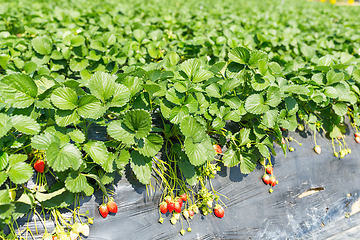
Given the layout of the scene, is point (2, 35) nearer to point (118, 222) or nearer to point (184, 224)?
point (118, 222)

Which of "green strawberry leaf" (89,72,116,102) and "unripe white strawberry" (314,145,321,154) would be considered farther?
"unripe white strawberry" (314,145,321,154)

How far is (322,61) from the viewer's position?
1.81 meters

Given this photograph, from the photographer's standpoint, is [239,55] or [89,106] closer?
[89,106]

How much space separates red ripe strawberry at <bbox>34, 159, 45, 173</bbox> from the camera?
1.13m

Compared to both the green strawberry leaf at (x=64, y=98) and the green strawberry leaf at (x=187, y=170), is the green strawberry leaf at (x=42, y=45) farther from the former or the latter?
the green strawberry leaf at (x=187, y=170)

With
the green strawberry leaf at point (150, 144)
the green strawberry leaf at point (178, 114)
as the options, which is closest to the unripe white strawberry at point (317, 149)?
the green strawberry leaf at point (178, 114)

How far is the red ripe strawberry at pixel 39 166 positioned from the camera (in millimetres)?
1131

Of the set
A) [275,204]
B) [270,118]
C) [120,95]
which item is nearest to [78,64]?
[120,95]

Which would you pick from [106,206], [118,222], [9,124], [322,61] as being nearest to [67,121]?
[9,124]

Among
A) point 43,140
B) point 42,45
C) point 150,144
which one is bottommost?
point 150,144

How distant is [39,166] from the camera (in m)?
1.13

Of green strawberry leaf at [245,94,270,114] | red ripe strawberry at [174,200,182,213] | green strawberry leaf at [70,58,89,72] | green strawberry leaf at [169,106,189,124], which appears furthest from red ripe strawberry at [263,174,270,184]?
green strawberry leaf at [70,58,89,72]

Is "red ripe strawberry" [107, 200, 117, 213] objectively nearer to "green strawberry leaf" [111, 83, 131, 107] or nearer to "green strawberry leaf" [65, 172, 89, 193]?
"green strawberry leaf" [65, 172, 89, 193]

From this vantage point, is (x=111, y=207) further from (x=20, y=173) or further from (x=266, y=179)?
(x=266, y=179)
